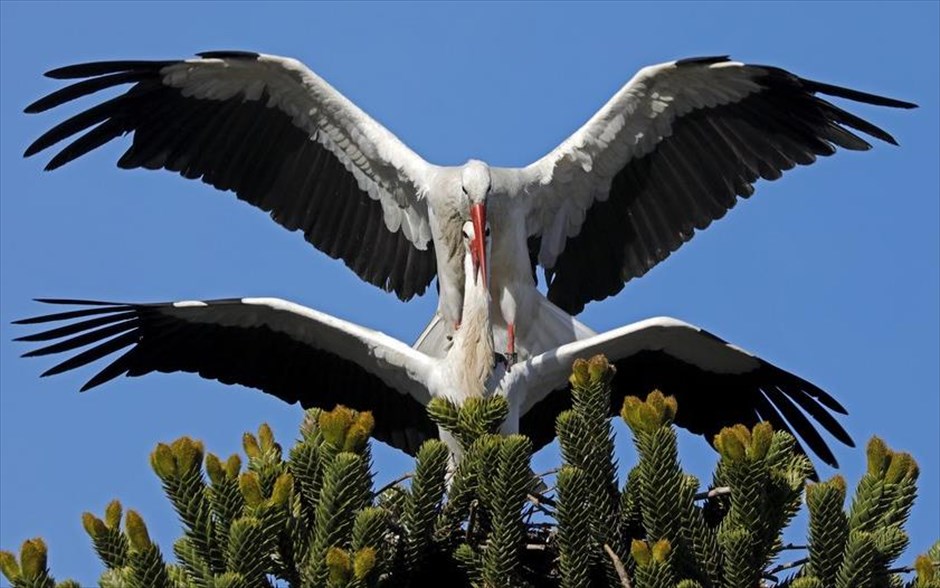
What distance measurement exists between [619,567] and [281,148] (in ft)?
20.1

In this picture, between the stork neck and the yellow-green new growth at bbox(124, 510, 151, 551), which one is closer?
the yellow-green new growth at bbox(124, 510, 151, 551)

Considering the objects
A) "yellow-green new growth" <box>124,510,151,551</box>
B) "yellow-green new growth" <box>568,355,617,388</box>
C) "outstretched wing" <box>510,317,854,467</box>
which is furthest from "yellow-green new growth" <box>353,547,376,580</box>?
"outstretched wing" <box>510,317,854,467</box>

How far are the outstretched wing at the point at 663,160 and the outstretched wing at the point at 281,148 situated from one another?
0.94 metres

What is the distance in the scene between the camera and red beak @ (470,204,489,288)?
37.8 feet

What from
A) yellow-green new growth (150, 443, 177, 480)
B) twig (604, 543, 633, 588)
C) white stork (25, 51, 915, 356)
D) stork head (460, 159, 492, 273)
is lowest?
twig (604, 543, 633, 588)

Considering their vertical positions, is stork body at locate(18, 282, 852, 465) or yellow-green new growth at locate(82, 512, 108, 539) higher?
stork body at locate(18, 282, 852, 465)

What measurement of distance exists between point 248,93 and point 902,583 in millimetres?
6577

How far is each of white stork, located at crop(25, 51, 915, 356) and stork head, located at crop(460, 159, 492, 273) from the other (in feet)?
0.50

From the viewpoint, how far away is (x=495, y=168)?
12.1 metres

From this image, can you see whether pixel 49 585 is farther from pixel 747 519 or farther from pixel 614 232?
pixel 614 232

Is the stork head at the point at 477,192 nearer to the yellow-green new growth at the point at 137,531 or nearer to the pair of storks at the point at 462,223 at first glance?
the pair of storks at the point at 462,223

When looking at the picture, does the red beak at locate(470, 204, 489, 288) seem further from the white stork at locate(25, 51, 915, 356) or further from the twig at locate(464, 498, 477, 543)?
the twig at locate(464, 498, 477, 543)

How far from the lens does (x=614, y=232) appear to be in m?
13.0

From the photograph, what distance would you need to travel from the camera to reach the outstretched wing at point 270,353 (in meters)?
11.7
